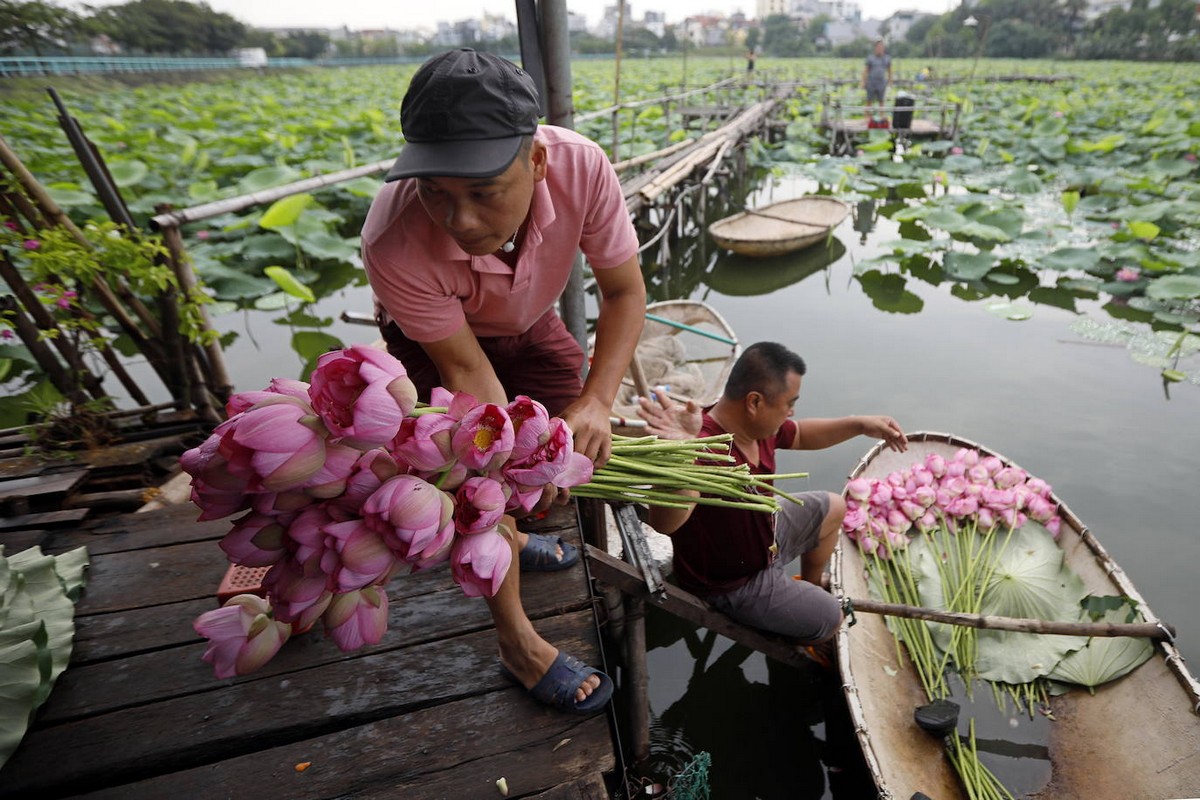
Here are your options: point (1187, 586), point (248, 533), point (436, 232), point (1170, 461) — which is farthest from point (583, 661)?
point (1170, 461)

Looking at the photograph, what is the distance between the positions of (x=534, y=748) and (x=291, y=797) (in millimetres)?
472

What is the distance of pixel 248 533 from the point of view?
74 cm

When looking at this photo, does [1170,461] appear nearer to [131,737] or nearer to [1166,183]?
[131,737]

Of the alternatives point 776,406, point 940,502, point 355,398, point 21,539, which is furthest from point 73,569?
point 940,502

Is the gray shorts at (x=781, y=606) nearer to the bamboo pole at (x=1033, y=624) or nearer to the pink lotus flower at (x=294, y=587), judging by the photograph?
the bamboo pole at (x=1033, y=624)

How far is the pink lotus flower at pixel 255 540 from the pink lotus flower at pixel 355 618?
0.38 ft

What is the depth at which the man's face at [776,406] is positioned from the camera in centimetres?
177

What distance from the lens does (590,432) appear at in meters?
1.21

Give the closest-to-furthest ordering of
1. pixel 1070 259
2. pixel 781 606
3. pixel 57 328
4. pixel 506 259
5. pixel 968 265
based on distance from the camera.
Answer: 1. pixel 506 259
2. pixel 781 606
3. pixel 57 328
4. pixel 1070 259
5. pixel 968 265

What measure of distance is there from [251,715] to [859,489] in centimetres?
237

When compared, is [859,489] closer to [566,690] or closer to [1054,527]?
[1054,527]

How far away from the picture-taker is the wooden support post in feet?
6.30

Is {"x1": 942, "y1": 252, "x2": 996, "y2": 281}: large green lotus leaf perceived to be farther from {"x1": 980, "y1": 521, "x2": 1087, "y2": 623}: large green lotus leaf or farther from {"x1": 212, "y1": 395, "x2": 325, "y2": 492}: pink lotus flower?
{"x1": 212, "y1": 395, "x2": 325, "y2": 492}: pink lotus flower

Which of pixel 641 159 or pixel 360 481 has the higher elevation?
pixel 360 481
